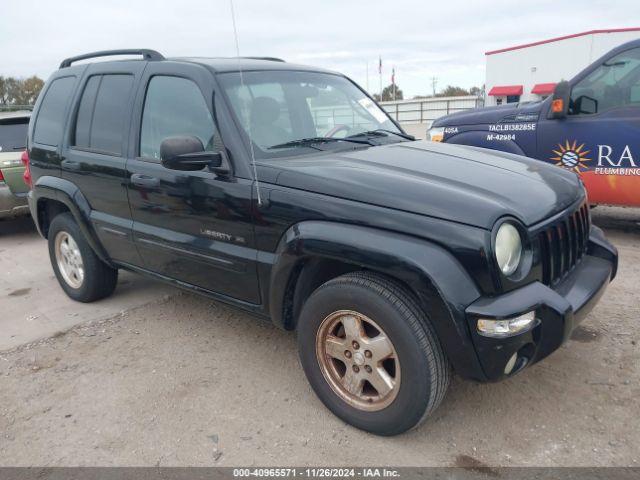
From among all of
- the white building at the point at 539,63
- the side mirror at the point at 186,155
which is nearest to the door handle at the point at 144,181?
the side mirror at the point at 186,155

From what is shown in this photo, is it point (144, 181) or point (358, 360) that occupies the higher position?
point (144, 181)

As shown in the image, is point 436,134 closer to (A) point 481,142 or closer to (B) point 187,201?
(A) point 481,142

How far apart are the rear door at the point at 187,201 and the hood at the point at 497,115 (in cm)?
405

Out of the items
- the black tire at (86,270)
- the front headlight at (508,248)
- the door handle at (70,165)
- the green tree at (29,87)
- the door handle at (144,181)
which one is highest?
the green tree at (29,87)

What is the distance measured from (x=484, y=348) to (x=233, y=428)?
1.38 m

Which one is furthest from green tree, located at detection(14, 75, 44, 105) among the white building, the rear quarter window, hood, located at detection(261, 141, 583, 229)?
hood, located at detection(261, 141, 583, 229)

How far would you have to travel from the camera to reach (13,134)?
741 cm

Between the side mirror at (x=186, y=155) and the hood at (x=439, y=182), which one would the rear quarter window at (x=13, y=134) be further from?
the hood at (x=439, y=182)

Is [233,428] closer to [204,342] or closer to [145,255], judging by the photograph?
[204,342]

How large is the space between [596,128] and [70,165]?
4962 millimetres

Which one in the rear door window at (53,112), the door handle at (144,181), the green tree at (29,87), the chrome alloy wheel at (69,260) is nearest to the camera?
the door handle at (144,181)

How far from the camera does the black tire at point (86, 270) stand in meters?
4.35

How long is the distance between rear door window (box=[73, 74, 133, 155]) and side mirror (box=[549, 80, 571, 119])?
424 centimetres

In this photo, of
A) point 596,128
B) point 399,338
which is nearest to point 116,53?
point 399,338
